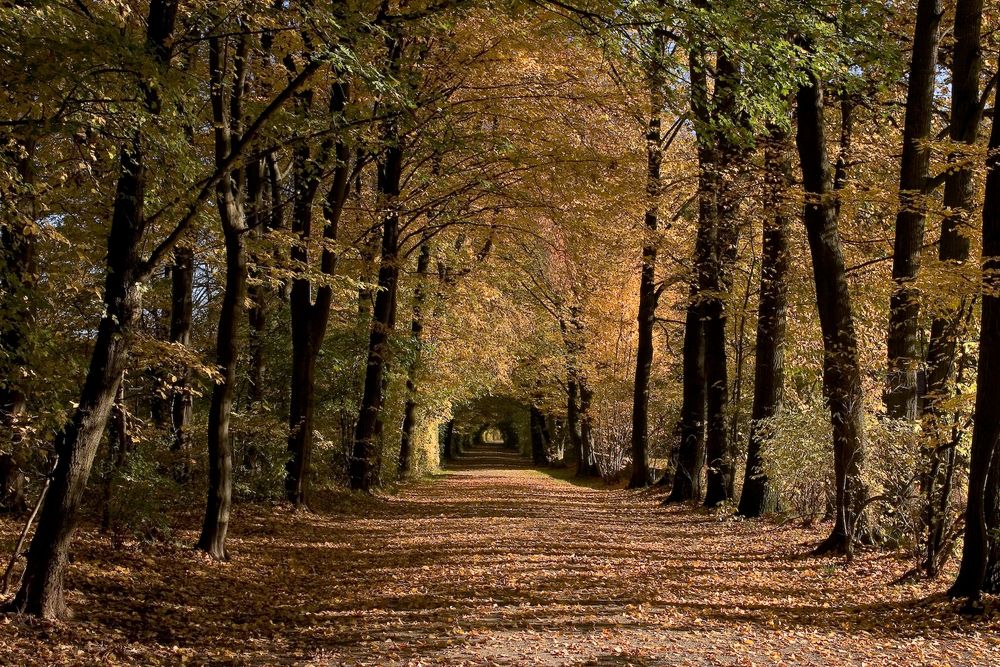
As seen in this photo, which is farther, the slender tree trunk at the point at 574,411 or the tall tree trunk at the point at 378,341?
the slender tree trunk at the point at 574,411

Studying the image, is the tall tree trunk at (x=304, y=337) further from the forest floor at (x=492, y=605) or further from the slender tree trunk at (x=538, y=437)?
the slender tree trunk at (x=538, y=437)

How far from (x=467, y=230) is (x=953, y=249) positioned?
9373mm

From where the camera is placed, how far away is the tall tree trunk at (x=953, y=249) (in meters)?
7.14

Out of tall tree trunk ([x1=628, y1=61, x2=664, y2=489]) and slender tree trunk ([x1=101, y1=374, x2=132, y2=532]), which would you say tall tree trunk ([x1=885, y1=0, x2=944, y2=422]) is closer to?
tall tree trunk ([x1=628, y1=61, x2=664, y2=489])

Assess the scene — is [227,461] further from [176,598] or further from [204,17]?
[204,17]

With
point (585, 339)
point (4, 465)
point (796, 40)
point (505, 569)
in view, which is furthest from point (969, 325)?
point (585, 339)

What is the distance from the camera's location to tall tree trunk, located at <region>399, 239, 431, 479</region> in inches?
688

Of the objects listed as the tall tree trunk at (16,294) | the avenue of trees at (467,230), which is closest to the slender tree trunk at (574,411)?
the avenue of trees at (467,230)

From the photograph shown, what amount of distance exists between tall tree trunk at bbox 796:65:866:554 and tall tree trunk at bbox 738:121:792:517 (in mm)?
2324

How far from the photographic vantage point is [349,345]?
1551 cm

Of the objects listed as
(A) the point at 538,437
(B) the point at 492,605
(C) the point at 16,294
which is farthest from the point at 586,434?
(C) the point at 16,294

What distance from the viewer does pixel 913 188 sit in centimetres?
882

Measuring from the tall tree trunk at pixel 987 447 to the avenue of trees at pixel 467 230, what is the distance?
0.08ft

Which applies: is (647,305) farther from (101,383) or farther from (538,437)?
(538,437)
